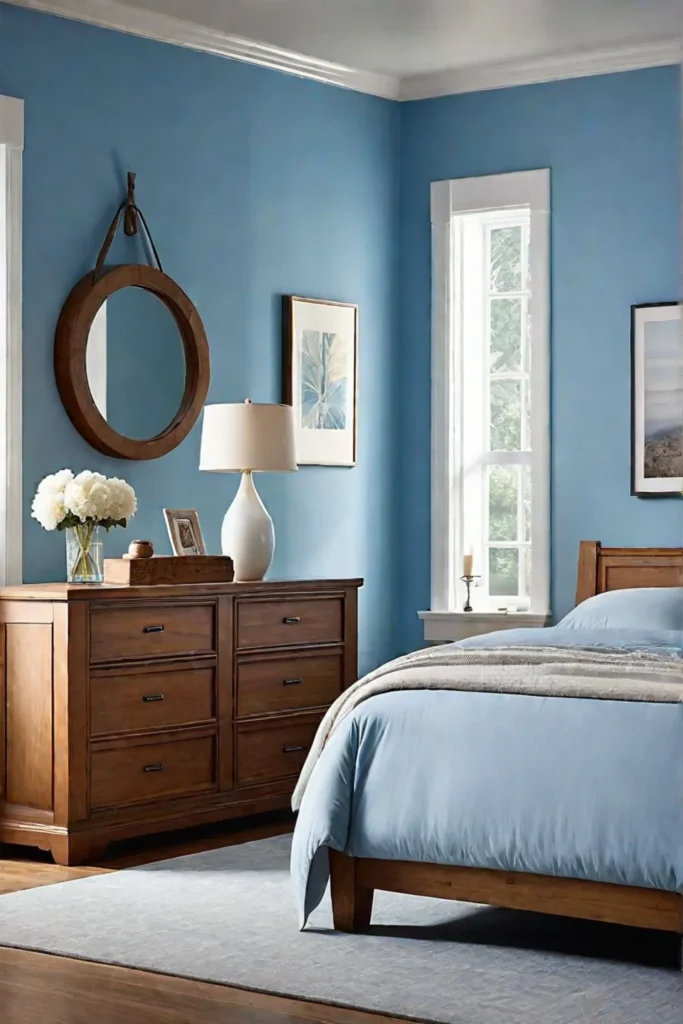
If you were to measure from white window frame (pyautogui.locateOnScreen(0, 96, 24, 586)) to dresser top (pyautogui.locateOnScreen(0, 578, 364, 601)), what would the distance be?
0.15 meters

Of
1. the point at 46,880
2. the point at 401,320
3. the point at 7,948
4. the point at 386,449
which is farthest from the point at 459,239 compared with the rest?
the point at 7,948

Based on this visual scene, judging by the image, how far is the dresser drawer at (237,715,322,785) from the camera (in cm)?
522

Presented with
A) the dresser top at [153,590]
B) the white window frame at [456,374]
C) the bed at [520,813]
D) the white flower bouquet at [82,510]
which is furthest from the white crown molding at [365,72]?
the bed at [520,813]

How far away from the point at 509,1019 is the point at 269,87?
398cm

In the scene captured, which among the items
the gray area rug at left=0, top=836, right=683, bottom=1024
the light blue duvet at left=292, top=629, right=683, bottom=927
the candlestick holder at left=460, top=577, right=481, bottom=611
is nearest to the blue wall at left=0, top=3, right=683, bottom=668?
the candlestick holder at left=460, top=577, right=481, bottom=611

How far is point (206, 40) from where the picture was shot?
5.66 meters

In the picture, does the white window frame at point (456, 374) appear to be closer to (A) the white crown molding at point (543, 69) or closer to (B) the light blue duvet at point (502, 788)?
(A) the white crown molding at point (543, 69)

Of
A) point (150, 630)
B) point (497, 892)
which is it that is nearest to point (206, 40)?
point (150, 630)

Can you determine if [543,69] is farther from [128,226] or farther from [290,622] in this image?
[290,622]

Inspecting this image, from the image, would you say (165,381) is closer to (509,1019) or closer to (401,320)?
(401,320)

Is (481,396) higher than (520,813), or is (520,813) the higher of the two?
(481,396)

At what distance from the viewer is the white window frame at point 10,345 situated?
4.97m

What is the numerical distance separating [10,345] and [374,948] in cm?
236

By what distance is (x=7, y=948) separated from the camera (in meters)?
3.66
